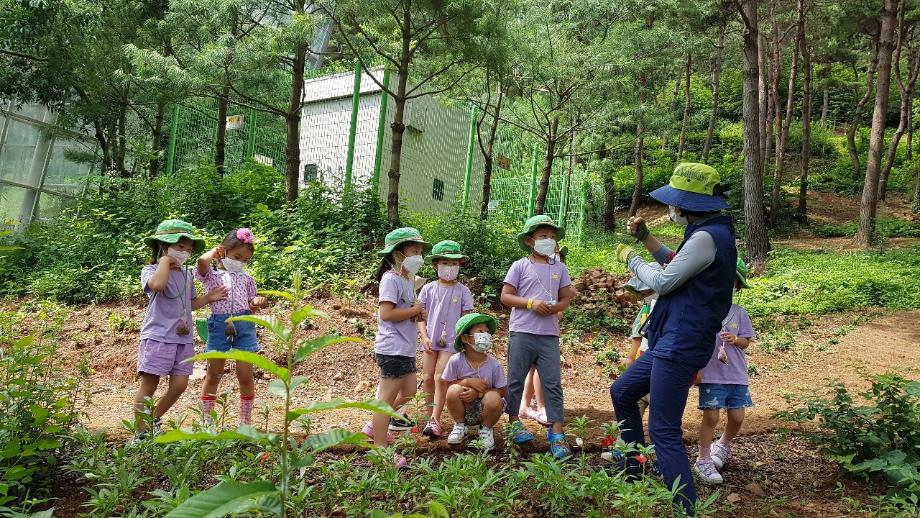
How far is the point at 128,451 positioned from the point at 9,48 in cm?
1079

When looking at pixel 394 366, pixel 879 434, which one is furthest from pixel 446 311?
pixel 879 434

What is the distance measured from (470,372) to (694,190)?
2015 mm

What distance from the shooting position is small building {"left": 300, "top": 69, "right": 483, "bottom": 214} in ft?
39.8

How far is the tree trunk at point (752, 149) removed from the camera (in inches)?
520

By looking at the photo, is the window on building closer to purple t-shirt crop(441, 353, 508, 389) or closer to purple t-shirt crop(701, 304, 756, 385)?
purple t-shirt crop(441, 353, 508, 389)

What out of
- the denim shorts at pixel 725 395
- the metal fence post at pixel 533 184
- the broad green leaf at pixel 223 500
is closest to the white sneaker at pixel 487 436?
the denim shorts at pixel 725 395

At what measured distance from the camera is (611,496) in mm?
3557

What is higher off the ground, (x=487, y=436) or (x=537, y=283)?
(x=537, y=283)

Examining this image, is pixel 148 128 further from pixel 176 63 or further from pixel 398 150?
pixel 398 150

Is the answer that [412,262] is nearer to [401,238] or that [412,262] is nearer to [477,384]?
[401,238]

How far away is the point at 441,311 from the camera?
556 centimetres

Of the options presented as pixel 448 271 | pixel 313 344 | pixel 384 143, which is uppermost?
pixel 384 143

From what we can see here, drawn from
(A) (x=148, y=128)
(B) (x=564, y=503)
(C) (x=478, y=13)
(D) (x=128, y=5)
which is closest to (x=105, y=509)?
(B) (x=564, y=503)

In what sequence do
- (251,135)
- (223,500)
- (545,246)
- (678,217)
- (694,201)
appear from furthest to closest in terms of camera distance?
(251,135) < (545,246) < (678,217) < (694,201) < (223,500)
